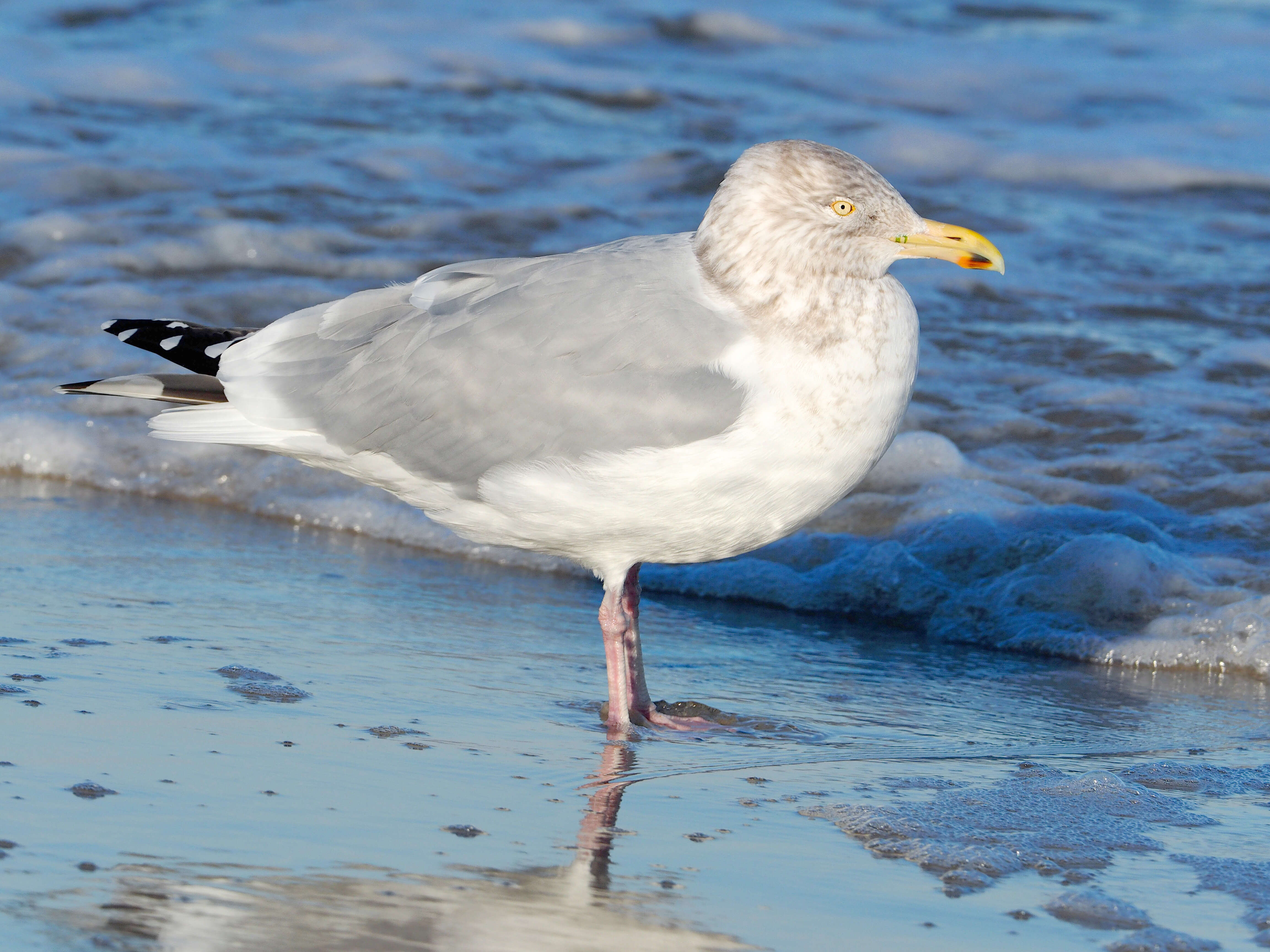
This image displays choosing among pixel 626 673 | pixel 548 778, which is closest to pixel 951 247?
pixel 626 673

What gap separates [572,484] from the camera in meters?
3.98

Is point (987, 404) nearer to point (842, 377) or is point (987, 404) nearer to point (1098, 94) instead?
point (842, 377)

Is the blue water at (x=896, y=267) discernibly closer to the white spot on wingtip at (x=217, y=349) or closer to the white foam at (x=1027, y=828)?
the white foam at (x=1027, y=828)

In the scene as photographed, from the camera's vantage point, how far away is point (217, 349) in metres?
4.55

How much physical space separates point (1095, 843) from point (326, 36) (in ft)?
40.0

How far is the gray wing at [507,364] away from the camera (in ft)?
12.7

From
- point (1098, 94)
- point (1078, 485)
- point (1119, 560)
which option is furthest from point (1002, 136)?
point (1119, 560)

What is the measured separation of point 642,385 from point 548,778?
92cm

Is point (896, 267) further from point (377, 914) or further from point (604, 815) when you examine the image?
point (377, 914)

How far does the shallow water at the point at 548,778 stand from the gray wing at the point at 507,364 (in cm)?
68

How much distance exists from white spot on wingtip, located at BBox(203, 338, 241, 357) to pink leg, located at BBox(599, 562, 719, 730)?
124 centimetres

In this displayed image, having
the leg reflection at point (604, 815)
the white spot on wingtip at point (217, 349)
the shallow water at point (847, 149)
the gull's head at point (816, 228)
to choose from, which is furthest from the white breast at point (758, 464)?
the shallow water at point (847, 149)

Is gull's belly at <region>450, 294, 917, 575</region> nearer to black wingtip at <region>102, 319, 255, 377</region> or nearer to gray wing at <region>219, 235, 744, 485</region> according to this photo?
gray wing at <region>219, 235, 744, 485</region>

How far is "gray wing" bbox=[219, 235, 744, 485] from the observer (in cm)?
387
